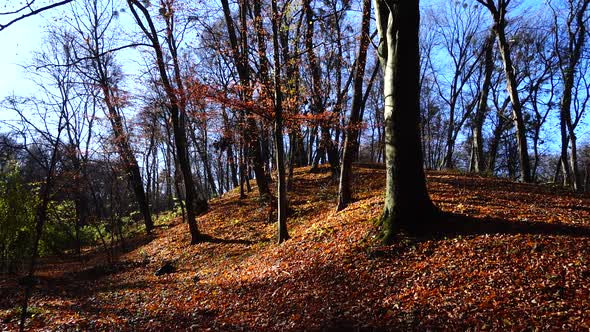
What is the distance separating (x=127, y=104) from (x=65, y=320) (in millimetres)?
12203

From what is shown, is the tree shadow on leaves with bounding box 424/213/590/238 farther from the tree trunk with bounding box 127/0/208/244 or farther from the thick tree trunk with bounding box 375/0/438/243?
the tree trunk with bounding box 127/0/208/244

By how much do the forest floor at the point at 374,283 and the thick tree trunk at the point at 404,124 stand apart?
474mm

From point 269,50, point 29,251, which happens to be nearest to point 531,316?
point 269,50

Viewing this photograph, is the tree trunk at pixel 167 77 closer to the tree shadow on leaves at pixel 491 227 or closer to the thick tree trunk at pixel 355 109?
the thick tree trunk at pixel 355 109

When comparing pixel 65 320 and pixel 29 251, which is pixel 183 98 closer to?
pixel 65 320

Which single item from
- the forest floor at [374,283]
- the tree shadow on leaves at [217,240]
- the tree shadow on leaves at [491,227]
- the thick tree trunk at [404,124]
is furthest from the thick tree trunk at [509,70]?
the tree shadow on leaves at [217,240]

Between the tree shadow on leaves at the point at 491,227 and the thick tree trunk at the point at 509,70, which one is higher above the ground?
the thick tree trunk at the point at 509,70

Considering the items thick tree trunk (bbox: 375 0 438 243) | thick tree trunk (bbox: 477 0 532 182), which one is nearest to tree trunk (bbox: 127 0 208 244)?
thick tree trunk (bbox: 375 0 438 243)

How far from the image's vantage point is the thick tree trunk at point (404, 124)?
6.71m

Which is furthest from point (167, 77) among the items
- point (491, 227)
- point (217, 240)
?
point (491, 227)

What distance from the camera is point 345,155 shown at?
11148 mm

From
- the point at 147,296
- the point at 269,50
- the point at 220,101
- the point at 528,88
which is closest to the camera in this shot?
the point at 147,296

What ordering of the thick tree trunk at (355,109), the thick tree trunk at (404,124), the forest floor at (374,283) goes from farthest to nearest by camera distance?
the thick tree trunk at (355,109), the thick tree trunk at (404,124), the forest floor at (374,283)

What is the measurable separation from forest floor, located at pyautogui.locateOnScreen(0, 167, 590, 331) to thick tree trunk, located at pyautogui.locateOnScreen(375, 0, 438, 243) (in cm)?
47
